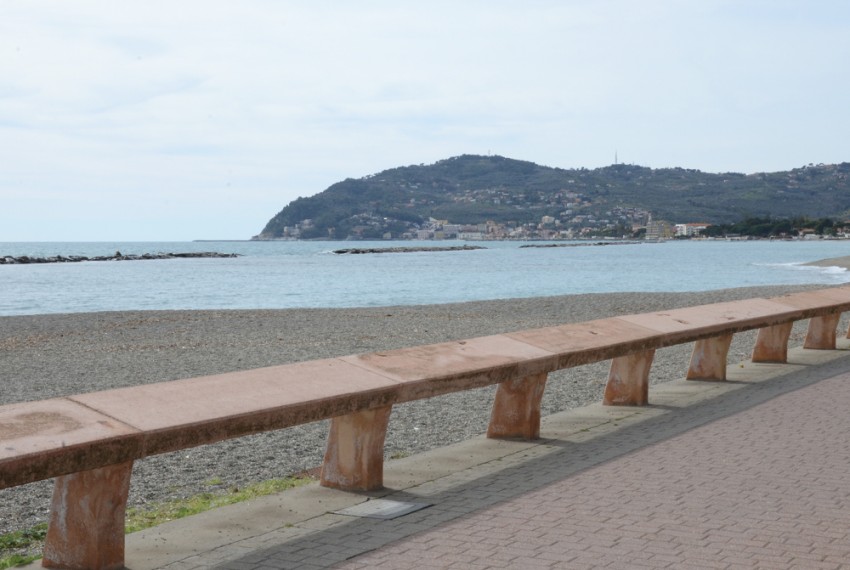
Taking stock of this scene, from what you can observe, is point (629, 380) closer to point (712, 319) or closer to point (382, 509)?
point (712, 319)

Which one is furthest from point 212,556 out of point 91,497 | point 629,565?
point 629,565

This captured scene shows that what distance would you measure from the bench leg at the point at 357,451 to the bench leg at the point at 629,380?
3447 mm

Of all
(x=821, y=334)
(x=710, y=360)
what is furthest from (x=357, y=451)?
(x=821, y=334)

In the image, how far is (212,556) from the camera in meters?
4.92

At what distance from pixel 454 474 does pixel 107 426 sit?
260cm

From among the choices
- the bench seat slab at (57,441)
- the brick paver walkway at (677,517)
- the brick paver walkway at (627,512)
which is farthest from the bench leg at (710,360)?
the bench seat slab at (57,441)

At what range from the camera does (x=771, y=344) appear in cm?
1226

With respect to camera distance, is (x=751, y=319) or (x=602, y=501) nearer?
(x=602, y=501)

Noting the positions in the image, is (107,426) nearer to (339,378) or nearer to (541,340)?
(339,378)

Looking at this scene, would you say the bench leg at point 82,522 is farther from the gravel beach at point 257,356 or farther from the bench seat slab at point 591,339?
the bench seat slab at point 591,339

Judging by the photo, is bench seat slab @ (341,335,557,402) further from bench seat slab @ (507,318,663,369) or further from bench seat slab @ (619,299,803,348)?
bench seat slab @ (619,299,803,348)

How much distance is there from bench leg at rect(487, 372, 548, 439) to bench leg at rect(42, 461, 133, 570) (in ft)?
11.7

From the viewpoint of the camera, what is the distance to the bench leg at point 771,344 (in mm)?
12242

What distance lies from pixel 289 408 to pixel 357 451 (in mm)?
866
